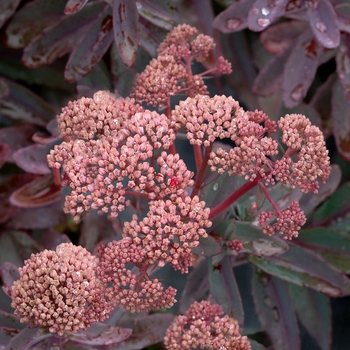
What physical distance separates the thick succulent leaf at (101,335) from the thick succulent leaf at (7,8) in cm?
84

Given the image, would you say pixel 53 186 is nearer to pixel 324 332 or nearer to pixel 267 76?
pixel 267 76

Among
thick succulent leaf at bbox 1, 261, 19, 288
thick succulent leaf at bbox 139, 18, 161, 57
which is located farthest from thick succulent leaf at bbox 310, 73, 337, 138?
thick succulent leaf at bbox 1, 261, 19, 288

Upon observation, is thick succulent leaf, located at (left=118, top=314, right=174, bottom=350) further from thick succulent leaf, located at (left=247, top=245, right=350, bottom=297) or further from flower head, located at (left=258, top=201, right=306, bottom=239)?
flower head, located at (left=258, top=201, right=306, bottom=239)

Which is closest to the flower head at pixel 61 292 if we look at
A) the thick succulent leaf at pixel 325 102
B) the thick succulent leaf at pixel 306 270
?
the thick succulent leaf at pixel 306 270

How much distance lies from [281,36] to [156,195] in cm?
91

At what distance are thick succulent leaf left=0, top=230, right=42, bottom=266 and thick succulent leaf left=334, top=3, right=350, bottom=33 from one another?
0.99 meters

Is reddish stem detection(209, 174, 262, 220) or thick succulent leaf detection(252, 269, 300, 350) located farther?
thick succulent leaf detection(252, 269, 300, 350)

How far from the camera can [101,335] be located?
90 cm

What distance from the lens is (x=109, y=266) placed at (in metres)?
0.69

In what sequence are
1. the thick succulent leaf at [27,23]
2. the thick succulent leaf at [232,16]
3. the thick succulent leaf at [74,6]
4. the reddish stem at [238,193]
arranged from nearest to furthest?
→ the reddish stem at [238,193], the thick succulent leaf at [74,6], the thick succulent leaf at [232,16], the thick succulent leaf at [27,23]

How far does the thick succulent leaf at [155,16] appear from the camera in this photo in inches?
48.6

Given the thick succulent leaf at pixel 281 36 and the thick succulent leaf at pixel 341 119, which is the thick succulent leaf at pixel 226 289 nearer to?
the thick succulent leaf at pixel 341 119

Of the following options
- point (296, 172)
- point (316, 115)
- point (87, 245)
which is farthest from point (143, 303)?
point (316, 115)

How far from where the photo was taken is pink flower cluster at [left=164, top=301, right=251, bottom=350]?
2.51ft
